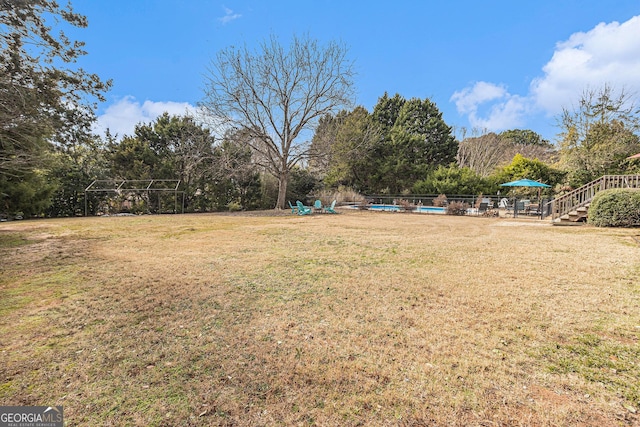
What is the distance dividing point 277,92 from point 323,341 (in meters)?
17.4

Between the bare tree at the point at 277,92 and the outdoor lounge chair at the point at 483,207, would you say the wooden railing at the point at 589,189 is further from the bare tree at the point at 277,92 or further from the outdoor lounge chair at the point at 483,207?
the bare tree at the point at 277,92

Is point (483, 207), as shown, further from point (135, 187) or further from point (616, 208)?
point (135, 187)

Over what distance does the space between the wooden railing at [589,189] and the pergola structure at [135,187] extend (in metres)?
19.2

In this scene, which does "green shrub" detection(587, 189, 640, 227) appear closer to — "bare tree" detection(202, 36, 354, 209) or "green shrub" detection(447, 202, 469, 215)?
"green shrub" detection(447, 202, 469, 215)

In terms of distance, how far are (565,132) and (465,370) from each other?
82.6ft

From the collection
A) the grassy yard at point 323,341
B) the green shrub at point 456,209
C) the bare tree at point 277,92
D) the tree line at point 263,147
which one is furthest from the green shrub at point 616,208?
the bare tree at point 277,92

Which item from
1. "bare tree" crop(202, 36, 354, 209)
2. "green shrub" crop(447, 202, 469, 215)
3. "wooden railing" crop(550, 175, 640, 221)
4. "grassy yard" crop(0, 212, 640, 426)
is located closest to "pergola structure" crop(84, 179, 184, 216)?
"bare tree" crop(202, 36, 354, 209)

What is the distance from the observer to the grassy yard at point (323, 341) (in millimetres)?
1799

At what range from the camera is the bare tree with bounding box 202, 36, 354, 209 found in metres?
16.8

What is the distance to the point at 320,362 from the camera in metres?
2.28

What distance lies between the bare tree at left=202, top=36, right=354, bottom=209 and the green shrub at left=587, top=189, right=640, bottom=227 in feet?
42.6

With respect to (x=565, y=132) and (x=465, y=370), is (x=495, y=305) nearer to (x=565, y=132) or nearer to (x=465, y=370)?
(x=465, y=370)

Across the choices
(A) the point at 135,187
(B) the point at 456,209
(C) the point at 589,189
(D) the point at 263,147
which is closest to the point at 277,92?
(D) the point at 263,147

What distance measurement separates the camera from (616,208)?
9.32 meters
